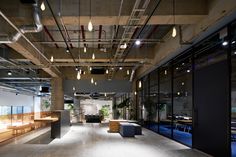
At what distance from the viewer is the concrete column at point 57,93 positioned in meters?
17.0

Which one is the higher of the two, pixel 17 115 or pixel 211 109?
pixel 211 109

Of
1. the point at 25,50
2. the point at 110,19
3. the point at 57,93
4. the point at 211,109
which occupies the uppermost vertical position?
the point at 110,19

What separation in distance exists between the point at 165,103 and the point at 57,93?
8.02 meters

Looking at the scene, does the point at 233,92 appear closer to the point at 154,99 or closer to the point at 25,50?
the point at 25,50

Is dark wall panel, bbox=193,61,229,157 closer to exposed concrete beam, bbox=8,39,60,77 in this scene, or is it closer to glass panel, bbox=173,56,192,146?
glass panel, bbox=173,56,192,146

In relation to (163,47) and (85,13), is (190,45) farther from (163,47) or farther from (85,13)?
(85,13)

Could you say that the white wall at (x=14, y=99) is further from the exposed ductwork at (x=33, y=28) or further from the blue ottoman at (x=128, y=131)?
the exposed ductwork at (x=33, y=28)

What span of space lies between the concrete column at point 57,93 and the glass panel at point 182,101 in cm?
867

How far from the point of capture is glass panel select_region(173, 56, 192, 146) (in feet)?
29.5

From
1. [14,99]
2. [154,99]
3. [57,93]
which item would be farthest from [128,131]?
[14,99]

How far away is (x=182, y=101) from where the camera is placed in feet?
31.5

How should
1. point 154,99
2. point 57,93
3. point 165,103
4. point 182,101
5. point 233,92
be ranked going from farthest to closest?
point 57,93 < point 154,99 < point 165,103 < point 182,101 < point 233,92

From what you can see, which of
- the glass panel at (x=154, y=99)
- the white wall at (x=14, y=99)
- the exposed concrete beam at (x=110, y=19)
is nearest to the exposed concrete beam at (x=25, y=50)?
the exposed concrete beam at (x=110, y=19)

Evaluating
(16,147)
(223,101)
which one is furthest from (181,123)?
(16,147)
